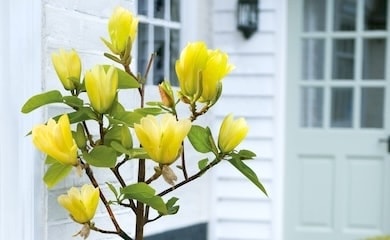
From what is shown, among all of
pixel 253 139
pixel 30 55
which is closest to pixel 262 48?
pixel 253 139

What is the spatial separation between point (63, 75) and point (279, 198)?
2.93m

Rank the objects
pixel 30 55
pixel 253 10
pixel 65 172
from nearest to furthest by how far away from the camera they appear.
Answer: pixel 65 172 < pixel 30 55 < pixel 253 10

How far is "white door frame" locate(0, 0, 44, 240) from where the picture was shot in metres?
1.20

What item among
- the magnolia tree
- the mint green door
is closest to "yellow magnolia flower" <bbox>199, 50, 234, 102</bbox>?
the magnolia tree

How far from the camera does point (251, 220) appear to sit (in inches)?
152

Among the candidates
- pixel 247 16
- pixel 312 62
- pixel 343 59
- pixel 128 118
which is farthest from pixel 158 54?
pixel 128 118

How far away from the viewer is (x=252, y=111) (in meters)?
3.83

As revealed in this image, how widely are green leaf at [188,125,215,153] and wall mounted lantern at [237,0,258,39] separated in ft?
8.89

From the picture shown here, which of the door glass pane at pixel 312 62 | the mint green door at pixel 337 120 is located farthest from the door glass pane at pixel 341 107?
the door glass pane at pixel 312 62

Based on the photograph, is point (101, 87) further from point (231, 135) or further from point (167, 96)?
point (231, 135)

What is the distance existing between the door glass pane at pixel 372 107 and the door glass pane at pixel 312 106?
281mm

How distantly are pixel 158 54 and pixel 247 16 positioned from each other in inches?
29.8

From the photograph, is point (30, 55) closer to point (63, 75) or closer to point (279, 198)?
point (63, 75)

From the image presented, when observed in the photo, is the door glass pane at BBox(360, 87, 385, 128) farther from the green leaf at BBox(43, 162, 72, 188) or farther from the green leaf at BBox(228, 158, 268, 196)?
the green leaf at BBox(43, 162, 72, 188)
